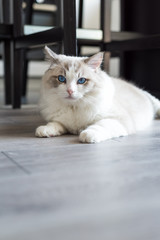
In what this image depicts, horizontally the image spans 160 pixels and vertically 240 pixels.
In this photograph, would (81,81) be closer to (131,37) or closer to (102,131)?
(102,131)

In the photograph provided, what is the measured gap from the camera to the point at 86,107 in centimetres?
151

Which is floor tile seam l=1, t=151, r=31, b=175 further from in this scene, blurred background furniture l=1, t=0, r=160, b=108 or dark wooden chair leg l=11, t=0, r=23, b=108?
dark wooden chair leg l=11, t=0, r=23, b=108

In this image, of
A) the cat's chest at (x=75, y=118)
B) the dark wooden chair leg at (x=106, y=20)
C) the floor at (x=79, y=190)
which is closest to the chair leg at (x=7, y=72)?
the dark wooden chair leg at (x=106, y=20)

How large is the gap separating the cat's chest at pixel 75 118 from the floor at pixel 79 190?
0.17m

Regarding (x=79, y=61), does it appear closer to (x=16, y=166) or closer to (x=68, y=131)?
(x=68, y=131)

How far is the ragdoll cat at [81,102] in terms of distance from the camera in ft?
4.70

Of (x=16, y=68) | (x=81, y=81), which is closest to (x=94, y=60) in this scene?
(x=81, y=81)

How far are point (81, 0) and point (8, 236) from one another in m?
3.22

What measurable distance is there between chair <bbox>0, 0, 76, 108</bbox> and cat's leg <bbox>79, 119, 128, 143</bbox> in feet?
1.89

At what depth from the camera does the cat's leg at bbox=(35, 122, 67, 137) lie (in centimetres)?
148

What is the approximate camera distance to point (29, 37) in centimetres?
232

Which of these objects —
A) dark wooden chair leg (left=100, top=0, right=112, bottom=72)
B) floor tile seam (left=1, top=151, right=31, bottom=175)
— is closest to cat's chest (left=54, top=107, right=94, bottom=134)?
floor tile seam (left=1, top=151, right=31, bottom=175)

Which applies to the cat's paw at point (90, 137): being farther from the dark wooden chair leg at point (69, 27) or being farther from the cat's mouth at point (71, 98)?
the dark wooden chair leg at point (69, 27)

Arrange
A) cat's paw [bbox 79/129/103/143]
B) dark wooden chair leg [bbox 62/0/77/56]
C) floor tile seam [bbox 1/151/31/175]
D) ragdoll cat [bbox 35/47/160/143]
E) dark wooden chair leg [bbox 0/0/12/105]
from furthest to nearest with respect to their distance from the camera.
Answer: dark wooden chair leg [bbox 0/0/12/105] → dark wooden chair leg [bbox 62/0/77/56] → ragdoll cat [bbox 35/47/160/143] → cat's paw [bbox 79/129/103/143] → floor tile seam [bbox 1/151/31/175]
